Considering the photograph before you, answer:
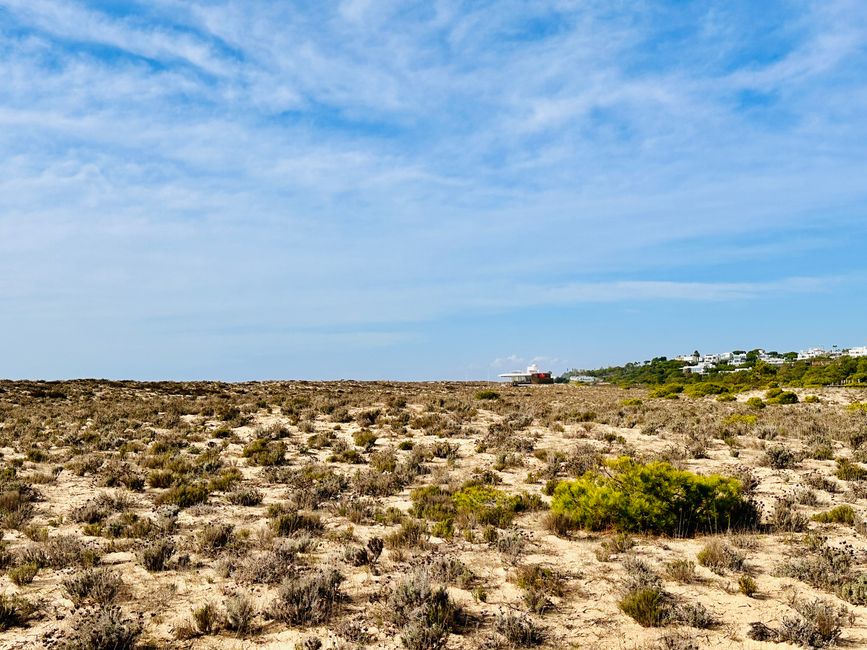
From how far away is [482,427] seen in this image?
76.9ft

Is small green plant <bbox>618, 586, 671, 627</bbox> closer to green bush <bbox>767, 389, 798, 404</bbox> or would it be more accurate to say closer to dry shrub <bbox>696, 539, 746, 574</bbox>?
dry shrub <bbox>696, 539, 746, 574</bbox>

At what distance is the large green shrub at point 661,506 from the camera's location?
9891mm

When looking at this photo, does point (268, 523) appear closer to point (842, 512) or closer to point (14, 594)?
point (14, 594)

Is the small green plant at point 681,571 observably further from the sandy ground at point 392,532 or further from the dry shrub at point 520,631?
the dry shrub at point 520,631

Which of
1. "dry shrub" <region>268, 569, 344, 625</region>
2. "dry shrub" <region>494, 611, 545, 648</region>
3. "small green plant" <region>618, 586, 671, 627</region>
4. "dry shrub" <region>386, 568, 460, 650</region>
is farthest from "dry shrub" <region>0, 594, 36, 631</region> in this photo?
"small green plant" <region>618, 586, 671, 627</region>

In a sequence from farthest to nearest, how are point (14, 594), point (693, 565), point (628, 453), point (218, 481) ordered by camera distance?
point (628, 453), point (218, 481), point (693, 565), point (14, 594)

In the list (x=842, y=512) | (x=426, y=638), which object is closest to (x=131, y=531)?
(x=426, y=638)

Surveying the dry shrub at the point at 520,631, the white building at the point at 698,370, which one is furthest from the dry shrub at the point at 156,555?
the white building at the point at 698,370

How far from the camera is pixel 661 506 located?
990 cm

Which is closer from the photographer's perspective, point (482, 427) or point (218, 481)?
point (218, 481)

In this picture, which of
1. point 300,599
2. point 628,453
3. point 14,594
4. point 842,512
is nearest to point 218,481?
point 14,594

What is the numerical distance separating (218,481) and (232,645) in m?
8.11

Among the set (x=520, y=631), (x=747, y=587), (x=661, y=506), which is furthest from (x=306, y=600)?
(x=661, y=506)

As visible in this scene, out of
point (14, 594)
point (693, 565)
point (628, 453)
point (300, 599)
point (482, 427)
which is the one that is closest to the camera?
point (300, 599)
